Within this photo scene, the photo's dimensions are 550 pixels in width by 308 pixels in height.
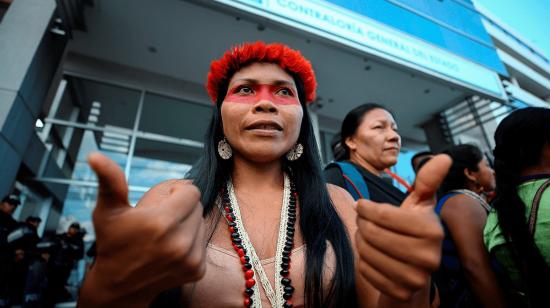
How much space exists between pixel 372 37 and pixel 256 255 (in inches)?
205

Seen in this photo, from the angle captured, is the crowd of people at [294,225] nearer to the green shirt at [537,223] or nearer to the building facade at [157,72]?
the green shirt at [537,223]

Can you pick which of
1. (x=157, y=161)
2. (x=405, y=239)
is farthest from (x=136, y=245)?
(x=157, y=161)

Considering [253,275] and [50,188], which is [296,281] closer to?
[253,275]

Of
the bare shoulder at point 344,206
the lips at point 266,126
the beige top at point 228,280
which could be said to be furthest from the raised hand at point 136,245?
the bare shoulder at point 344,206

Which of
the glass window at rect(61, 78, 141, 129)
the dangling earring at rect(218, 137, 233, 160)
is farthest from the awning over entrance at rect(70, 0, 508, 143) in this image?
the dangling earring at rect(218, 137, 233, 160)

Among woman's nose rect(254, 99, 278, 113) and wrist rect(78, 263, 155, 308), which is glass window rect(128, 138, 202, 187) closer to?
woman's nose rect(254, 99, 278, 113)

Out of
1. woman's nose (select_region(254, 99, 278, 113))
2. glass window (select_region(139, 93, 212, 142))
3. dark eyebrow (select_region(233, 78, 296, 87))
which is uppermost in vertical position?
glass window (select_region(139, 93, 212, 142))

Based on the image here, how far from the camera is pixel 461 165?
187 centimetres

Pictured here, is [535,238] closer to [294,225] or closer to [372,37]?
[294,225]

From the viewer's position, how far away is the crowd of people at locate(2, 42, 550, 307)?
1.63 ft

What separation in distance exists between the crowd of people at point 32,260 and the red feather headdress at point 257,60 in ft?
11.3

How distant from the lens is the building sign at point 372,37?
4.11 meters

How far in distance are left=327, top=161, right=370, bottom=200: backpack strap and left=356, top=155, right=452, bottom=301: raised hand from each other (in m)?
0.99

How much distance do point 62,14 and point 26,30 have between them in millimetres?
581
